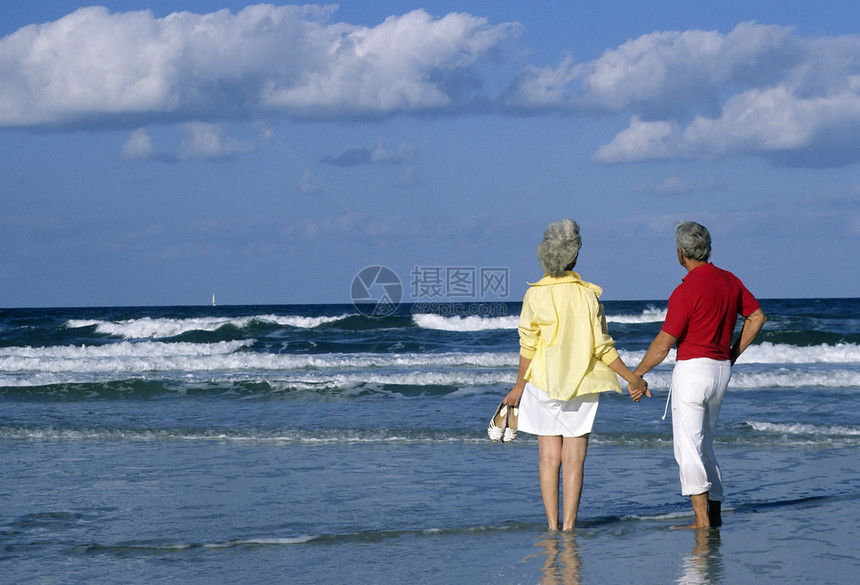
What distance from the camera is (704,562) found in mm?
4152

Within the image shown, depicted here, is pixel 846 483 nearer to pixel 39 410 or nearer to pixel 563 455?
pixel 563 455

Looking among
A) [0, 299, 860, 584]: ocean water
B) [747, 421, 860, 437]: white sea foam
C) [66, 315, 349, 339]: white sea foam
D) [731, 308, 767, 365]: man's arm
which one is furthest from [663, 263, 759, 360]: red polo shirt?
[66, 315, 349, 339]: white sea foam

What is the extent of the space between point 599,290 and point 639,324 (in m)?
25.5

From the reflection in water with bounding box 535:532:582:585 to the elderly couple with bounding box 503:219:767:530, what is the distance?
1.06 feet

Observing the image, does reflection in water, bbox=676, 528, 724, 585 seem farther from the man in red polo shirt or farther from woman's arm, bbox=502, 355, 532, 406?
woman's arm, bbox=502, 355, 532, 406

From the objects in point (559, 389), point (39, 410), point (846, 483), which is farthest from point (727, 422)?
point (39, 410)

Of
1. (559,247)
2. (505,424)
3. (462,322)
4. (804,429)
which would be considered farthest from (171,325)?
(559,247)

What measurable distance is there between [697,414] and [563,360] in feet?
2.62

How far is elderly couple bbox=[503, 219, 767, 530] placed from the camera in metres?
4.46

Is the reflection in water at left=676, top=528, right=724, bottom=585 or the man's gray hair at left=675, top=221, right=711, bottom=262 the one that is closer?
the reflection in water at left=676, top=528, right=724, bottom=585

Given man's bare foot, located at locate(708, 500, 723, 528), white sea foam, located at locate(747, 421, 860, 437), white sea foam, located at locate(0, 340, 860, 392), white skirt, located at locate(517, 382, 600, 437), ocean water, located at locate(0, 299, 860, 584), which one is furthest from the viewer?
white sea foam, located at locate(0, 340, 860, 392)

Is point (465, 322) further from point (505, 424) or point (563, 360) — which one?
point (563, 360)

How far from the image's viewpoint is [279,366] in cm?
1822

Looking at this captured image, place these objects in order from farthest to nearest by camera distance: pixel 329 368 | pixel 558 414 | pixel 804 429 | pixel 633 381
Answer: pixel 329 368
pixel 804 429
pixel 558 414
pixel 633 381
